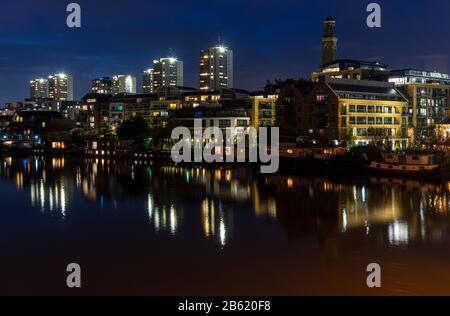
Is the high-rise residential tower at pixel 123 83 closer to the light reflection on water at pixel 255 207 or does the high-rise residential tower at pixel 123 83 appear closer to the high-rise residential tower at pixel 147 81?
the high-rise residential tower at pixel 147 81

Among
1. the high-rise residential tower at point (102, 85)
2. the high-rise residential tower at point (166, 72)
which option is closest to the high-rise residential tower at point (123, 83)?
the high-rise residential tower at point (102, 85)

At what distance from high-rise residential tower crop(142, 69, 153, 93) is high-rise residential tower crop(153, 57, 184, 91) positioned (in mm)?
3040

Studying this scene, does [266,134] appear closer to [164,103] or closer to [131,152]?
[131,152]

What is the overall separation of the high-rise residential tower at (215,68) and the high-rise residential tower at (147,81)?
1403 centimetres

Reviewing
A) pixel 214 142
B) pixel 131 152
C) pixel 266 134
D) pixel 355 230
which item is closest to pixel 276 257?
pixel 355 230

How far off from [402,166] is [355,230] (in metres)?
9.60

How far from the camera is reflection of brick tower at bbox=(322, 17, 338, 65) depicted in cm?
4159

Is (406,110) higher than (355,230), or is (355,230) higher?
(406,110)

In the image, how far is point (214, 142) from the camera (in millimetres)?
30031

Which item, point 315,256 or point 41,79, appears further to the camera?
point 41,79

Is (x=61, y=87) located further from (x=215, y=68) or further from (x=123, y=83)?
(x=215, y=68)

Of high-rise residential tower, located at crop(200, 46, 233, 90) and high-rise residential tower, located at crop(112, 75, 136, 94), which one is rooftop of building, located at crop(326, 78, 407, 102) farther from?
high-rise residential tower, located at crop(112, 75, 136, 94)

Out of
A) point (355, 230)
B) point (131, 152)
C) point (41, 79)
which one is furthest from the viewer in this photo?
point (41, 79)

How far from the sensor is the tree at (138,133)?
111 feet
